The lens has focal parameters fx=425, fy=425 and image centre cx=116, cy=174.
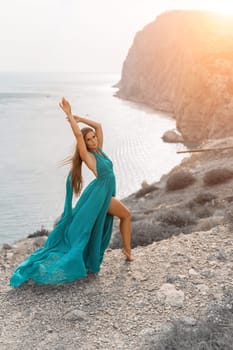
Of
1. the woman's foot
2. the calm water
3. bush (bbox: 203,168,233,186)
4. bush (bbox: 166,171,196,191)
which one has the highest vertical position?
the woman's foot

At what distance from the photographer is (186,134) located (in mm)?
40969

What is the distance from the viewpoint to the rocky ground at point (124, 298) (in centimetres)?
439

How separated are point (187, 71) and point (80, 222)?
145 ft

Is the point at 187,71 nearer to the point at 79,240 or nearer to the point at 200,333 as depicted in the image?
the point at 79,240

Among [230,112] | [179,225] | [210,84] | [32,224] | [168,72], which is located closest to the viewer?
[179,225]

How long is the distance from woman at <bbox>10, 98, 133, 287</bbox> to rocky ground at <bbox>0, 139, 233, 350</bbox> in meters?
0.26

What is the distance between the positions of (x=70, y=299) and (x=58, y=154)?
31.7m

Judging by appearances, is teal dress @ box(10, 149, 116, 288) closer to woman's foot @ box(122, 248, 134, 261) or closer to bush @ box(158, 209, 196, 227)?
woman's foot @ box(122, 248, 134, 261)

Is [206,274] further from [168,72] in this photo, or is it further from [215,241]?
[168,72]

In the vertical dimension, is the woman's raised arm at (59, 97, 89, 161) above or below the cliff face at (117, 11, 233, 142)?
above

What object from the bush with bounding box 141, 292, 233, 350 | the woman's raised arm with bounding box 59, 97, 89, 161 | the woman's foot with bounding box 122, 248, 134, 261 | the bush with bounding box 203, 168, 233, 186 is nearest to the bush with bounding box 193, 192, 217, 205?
the bush with bounding box 203, 168, 233, 186

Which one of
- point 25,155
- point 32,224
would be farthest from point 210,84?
point 32,224

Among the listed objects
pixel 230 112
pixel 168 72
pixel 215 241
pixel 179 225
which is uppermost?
pixel 215 241

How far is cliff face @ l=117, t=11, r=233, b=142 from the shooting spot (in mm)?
38062
